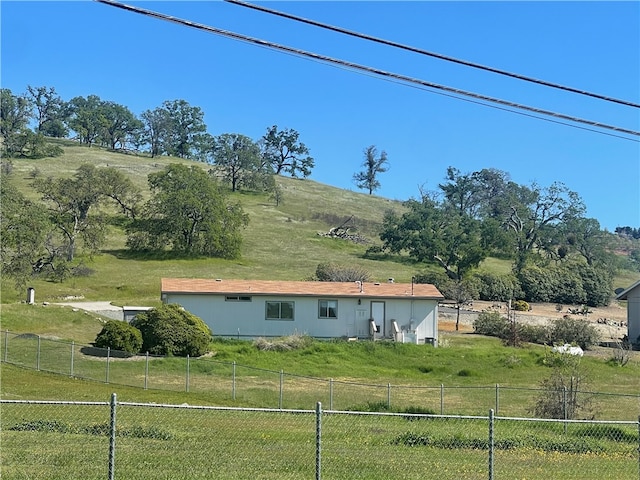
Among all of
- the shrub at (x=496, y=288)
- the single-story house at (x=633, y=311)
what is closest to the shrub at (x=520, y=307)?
the shrub at (x=496, y=288)

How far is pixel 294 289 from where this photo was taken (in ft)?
147

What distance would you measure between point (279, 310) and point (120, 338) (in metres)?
12.7

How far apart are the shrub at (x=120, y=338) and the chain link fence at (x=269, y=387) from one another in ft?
1.31

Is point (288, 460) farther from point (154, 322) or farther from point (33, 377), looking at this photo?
point (154, 322)

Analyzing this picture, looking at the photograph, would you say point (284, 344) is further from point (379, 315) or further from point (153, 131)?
point (153, 131)

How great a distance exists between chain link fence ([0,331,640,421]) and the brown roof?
35.7ft

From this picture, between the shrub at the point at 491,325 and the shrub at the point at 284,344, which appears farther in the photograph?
the shrub at the point at 491,325

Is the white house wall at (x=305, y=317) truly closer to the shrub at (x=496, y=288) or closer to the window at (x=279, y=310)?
the window at (x=279, y=310)

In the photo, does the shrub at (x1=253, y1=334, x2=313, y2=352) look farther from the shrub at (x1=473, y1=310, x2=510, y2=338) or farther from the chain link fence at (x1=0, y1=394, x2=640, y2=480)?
the chain link fence at (x1=0, y1=394, x2=640, y2=480)

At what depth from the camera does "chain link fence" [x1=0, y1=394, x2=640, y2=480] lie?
35.7ft

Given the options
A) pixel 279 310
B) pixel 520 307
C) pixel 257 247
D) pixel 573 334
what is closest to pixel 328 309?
pixel 279 310

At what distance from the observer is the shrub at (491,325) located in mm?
48750

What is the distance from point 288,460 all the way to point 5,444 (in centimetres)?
436

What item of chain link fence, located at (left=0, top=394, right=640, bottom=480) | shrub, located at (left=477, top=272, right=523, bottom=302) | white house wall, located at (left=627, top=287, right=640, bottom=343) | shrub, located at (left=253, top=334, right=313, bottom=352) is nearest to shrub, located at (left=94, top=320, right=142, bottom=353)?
shrub, located at (left=253, top=334, right=313, bottom=352)
